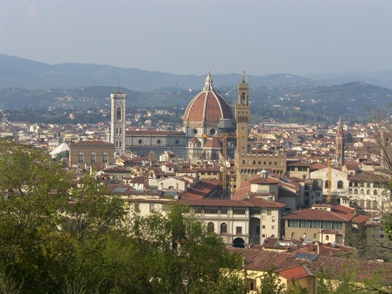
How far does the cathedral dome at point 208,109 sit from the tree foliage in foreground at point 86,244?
81639 mm

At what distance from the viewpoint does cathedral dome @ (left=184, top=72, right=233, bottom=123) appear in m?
107

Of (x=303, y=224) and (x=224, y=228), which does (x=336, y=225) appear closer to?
(x=303, y=224)

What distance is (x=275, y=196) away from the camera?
4812 cm

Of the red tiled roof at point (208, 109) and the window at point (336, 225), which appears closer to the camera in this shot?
the window at point (336, 225)

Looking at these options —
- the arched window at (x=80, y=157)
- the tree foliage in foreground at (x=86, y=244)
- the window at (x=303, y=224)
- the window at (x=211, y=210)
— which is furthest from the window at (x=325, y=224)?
the arched window at (x=80, y=157)

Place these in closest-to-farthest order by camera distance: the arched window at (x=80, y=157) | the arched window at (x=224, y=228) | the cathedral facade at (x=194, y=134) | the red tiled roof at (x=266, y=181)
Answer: the arched window at (x=224, y=228)
the red tiled roof at (x=266, y=181)
the arched window at (x=80, y=157)
the cathedral facade at (x=194, y=134)

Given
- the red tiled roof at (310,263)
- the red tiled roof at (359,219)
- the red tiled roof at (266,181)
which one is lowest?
the red tiled roof at (359,219)

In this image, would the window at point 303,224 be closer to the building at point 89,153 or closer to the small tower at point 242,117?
the small tower at point 242,117

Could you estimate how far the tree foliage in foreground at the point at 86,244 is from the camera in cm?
1809

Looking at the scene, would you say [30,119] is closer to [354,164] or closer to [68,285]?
[354,164]

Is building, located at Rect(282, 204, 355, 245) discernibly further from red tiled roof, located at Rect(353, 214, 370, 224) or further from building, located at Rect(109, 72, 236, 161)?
building, located at Rect(109, 72, 236, 161)

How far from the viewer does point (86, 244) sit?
20672 millimetres

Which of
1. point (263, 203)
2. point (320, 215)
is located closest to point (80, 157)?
point (263, 203)

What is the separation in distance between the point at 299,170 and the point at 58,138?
75178mm
